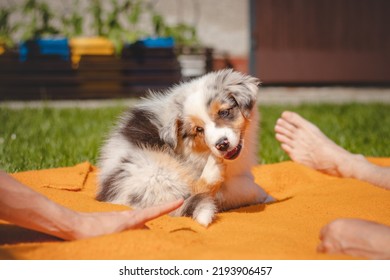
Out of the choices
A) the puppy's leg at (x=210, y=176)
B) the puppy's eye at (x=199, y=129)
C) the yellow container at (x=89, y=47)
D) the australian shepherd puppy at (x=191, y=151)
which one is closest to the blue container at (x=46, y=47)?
the yellow container at (x=89, y=47)

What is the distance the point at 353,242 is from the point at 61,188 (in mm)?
1756

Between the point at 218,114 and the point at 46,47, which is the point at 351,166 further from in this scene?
the point at 46,47

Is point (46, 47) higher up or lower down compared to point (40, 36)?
lower down

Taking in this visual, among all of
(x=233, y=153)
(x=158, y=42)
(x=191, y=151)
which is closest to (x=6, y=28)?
(x=158, y=42)

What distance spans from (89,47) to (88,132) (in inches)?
128

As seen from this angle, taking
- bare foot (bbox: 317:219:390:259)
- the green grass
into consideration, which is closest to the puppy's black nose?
bare foot (bbox: 317:219:390:259)

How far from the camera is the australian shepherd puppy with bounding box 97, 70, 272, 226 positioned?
255cm

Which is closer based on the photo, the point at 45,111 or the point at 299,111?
the point at 45,111

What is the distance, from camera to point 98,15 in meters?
8.56

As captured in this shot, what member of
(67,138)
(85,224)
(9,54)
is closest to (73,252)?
(85,224)

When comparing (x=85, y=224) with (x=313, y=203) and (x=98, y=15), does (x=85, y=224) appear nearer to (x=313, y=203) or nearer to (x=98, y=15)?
(x=313, y=203)

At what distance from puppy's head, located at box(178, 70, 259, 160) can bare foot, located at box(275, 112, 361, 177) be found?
973 millimetres

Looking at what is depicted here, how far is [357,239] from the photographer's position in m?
1.89

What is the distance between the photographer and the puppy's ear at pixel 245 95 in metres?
2.80
